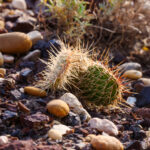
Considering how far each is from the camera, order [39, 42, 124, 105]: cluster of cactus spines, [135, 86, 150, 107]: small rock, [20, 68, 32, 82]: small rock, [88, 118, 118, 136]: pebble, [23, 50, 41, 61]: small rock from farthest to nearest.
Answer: [23, 50, 41, 61]: small rock, [135, 86, 150, 107]: small rock, [20, 68, 32, 82]: small rock, [39, 42, 124, 105]: cluster of cactus spines, [88, 118, 118, 136]: pebble

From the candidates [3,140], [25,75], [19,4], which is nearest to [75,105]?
[25,75]

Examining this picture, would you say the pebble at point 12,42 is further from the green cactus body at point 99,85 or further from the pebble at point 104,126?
the pebble at point 104,126

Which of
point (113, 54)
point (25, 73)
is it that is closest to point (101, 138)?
point (25, 73)

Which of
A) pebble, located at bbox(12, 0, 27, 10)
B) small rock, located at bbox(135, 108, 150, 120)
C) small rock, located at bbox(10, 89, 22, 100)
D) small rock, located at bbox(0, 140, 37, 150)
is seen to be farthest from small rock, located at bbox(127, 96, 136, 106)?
pebble, located at bbox(12, 0, 27, 10)

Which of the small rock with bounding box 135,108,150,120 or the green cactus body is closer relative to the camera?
the green cactus body

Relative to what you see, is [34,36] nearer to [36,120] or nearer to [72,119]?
[72,119]

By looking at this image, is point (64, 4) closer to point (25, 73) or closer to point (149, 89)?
point (25, 73)

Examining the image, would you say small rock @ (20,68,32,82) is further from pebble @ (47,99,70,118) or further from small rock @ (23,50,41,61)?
pebble @ (47,99,70,118)
